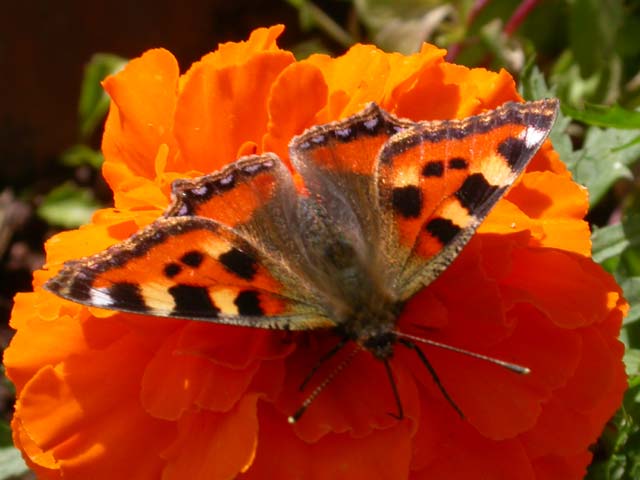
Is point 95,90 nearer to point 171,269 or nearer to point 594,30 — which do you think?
point 594,30

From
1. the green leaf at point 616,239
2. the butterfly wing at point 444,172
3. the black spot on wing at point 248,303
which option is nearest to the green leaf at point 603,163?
the green leaf at point 616,239

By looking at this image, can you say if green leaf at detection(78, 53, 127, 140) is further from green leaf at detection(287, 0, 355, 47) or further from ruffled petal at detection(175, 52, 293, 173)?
ruffled petal at detection(175, 52, 293, 173)

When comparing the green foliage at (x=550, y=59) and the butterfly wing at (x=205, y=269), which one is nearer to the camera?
the butterfly wing at (x=205, y=269)

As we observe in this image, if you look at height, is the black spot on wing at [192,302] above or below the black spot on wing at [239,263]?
below

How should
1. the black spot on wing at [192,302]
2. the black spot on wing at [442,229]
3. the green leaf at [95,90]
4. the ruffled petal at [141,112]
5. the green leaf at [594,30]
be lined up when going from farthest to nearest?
the green leaf at [95,90] < the green leaf at [594,30] < the ruffled petal at [141,112] < the black spot on wing at [442,229] < the black spot on wing at [192,302]

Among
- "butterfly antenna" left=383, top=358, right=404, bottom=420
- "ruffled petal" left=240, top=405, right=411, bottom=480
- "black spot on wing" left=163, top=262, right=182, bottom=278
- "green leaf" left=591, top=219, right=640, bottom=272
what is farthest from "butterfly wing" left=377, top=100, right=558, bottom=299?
"green leaf" left=591, top=219, right=640, bottom=272

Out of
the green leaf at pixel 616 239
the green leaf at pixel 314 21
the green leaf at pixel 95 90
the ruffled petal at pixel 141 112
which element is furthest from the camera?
the green leaf at pixel 314 21

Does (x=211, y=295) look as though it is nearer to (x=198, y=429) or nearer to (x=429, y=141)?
(x=198, y=429)

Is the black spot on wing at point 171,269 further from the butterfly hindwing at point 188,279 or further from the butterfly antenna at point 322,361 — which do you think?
the butterfly antenna at point 322,361

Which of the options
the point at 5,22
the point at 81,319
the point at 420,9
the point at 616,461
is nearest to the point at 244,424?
the point at 81,319
